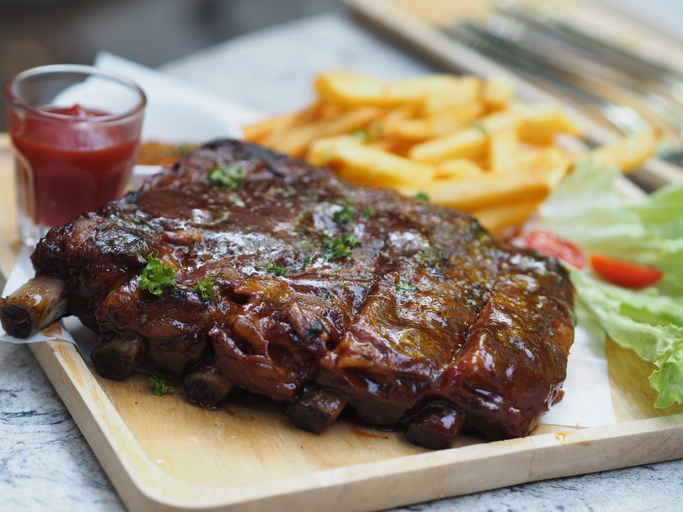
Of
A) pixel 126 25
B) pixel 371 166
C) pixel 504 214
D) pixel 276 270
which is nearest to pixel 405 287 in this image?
pixel 276 270

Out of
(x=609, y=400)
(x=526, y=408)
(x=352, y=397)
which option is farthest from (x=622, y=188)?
(x=352, y=397)

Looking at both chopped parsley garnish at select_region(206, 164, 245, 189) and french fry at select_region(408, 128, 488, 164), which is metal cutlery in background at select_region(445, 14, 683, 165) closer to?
french fry at select_region(408, 128, 488, 164)

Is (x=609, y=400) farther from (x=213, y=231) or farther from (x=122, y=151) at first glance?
(x=122, y=151)

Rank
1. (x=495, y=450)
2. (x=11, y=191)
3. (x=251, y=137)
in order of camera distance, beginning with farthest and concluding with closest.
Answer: (x=251, y=137) → (x=11, y=191) → (x=495, y=450)

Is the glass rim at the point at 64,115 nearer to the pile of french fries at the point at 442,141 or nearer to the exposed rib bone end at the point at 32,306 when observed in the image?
the exposed rib bone end at the point at 32,306

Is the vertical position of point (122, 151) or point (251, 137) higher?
point (122, 151)

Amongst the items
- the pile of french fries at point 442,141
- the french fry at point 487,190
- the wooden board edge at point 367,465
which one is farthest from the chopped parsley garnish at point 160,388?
the french fry at point 487,190

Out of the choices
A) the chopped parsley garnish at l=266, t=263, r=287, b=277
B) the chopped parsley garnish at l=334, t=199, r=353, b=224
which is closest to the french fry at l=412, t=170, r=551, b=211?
the chopped parsley garnish at l=334, t=199, r=353, b=224
